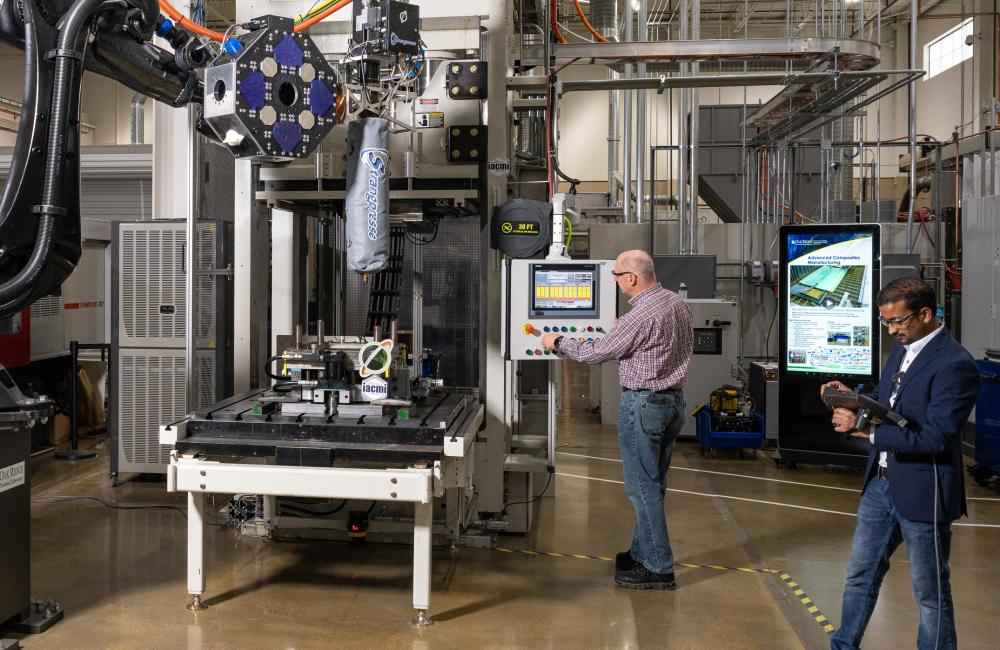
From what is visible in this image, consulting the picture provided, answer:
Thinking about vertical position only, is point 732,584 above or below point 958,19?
below

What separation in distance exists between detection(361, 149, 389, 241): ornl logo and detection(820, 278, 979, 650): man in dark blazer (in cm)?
192

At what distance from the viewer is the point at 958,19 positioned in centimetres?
1365

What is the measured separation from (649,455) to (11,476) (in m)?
2.57

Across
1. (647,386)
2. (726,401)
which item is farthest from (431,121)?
(726,401)

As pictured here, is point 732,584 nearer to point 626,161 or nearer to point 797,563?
point 797,563

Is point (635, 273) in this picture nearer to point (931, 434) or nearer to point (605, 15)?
point (931, 434)

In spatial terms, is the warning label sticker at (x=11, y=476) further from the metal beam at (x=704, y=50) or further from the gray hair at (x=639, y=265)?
the metal beam at (x=704, y=50)

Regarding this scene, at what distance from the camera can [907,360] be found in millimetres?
2746

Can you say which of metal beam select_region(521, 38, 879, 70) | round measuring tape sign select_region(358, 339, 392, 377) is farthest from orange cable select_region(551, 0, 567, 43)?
round measuring tape sign select_region(358, 339, 392, 377)

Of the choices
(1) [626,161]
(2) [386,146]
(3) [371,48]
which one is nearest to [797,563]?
(2) [386,146]

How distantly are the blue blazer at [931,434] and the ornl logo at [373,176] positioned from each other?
2038mm

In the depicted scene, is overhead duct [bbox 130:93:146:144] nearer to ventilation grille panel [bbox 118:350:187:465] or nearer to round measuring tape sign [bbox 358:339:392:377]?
ventilation grille panel [bbox 118:350:187:465]

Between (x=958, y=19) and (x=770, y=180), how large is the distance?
7001 mm

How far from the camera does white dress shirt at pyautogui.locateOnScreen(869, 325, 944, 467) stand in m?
2.68
